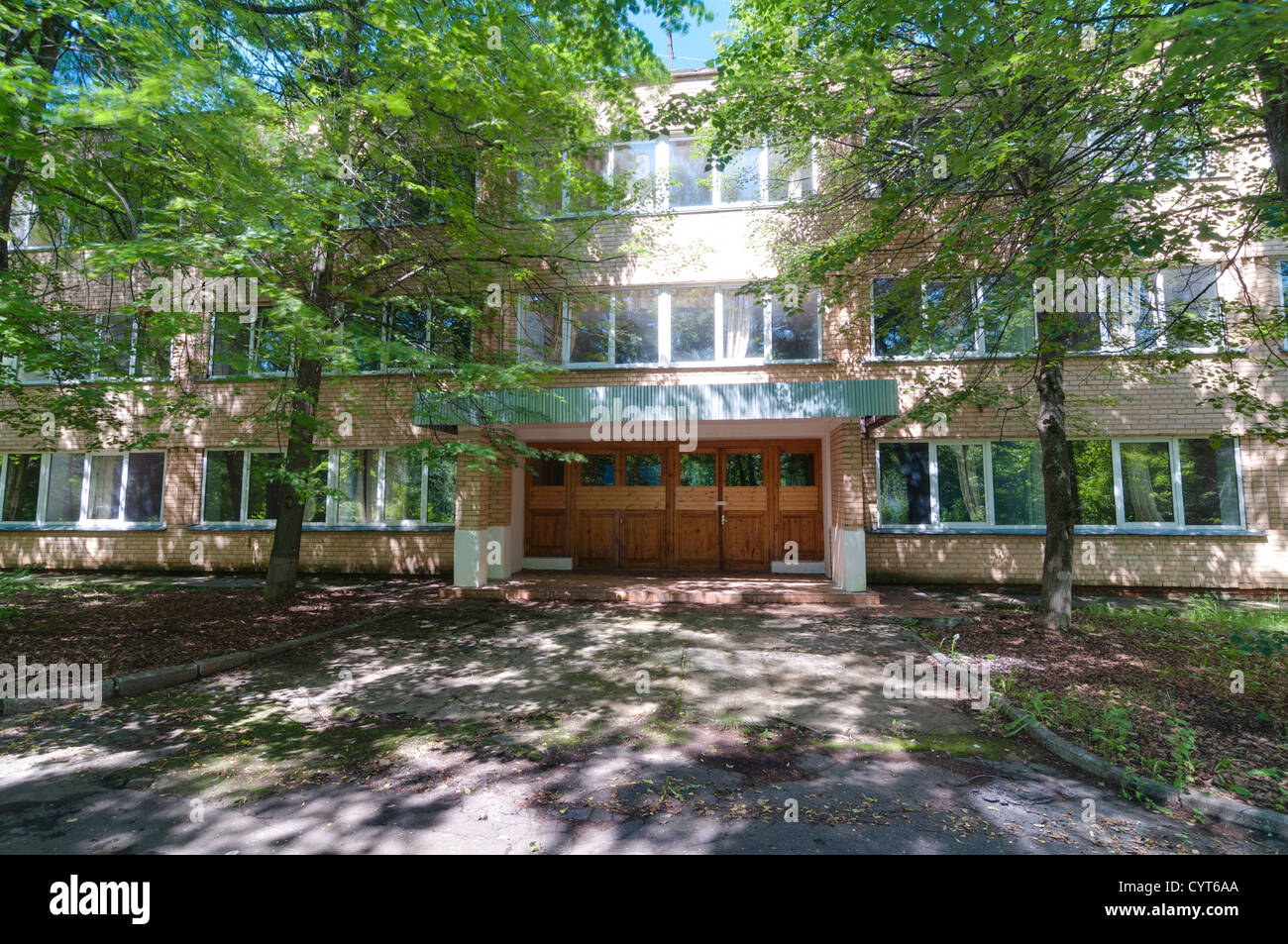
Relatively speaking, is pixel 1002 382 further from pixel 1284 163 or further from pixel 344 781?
pixel 344 781

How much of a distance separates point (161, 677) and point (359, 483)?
752 centimetres

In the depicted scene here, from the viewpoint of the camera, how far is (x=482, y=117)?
7.58 metres

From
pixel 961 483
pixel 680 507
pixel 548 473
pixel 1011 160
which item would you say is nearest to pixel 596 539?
pixel 548 473

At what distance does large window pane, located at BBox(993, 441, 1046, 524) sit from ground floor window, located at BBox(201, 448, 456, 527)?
36.5 ft

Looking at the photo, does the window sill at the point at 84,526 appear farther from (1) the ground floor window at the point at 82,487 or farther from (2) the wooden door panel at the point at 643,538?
(2) the wooden door panel at the point at 643,538

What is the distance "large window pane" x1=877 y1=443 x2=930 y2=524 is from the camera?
1128cm

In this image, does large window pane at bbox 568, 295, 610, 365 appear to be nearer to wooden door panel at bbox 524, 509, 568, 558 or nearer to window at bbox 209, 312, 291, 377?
wooden door panel at bbox 524, 509, 568, 558

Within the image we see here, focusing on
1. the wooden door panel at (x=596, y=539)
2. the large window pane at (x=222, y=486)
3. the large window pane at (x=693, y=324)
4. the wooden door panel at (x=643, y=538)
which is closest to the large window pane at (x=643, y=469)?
the wooden door panel at (x=643, y=538)

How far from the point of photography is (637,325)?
11.9m

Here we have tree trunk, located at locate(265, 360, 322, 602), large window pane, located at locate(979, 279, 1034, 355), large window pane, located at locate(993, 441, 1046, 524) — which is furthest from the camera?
large window pane, located at locate(993, 441, 1046, 524)

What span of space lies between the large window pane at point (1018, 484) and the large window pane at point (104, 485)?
19564 mm

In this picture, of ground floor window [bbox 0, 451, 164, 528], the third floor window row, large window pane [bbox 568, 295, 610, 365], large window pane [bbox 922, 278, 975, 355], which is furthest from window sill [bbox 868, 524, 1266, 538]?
ground floor window [bbox 0, 451, 164, 528]

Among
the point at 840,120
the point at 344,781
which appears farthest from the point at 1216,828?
the point at 840,120

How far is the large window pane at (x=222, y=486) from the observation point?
511 inches
